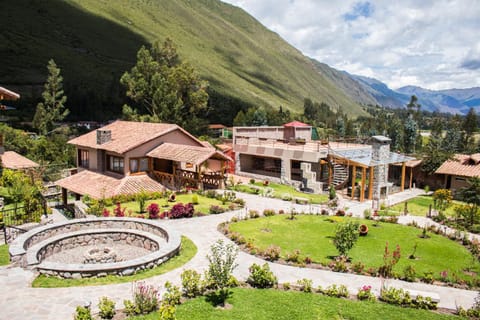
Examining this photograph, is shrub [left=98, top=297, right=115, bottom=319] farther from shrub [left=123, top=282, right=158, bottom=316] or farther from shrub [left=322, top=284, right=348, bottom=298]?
shrub [left=322, top=284, right=348, bottom=298]

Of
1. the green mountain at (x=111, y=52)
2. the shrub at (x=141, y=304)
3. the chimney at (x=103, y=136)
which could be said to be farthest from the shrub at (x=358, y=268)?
the green mountain at (x=111, y=52)

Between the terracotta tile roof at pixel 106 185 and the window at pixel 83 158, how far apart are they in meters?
2.98

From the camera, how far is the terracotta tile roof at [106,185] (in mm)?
25312

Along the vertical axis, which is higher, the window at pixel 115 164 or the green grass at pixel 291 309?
the window at pixel 115 164

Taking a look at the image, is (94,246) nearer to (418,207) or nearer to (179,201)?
(179,201)

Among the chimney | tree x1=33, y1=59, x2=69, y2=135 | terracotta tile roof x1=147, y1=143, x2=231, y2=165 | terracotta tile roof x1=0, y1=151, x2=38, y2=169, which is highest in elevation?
tree x1=33, y1=59, x2=69, y2=135

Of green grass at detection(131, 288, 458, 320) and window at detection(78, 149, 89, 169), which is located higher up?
window at detection(78, 149, 89, 169)

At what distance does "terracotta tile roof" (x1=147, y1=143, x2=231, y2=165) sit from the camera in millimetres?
26609

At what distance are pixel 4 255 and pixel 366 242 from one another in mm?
15684

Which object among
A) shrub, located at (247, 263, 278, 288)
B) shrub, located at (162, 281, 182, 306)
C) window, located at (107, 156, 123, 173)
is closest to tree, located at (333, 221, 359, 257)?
shrub, located at (247, 263, 278, 288)

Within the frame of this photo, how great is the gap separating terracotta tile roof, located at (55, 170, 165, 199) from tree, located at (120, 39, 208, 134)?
18.8 meters

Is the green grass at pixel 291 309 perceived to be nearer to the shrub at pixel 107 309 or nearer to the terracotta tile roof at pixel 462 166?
the shrub at pixel 107 309

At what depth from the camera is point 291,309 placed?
34.2 feet

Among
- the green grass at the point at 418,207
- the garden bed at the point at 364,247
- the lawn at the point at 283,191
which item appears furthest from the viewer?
the lawn at the point at 283,191
